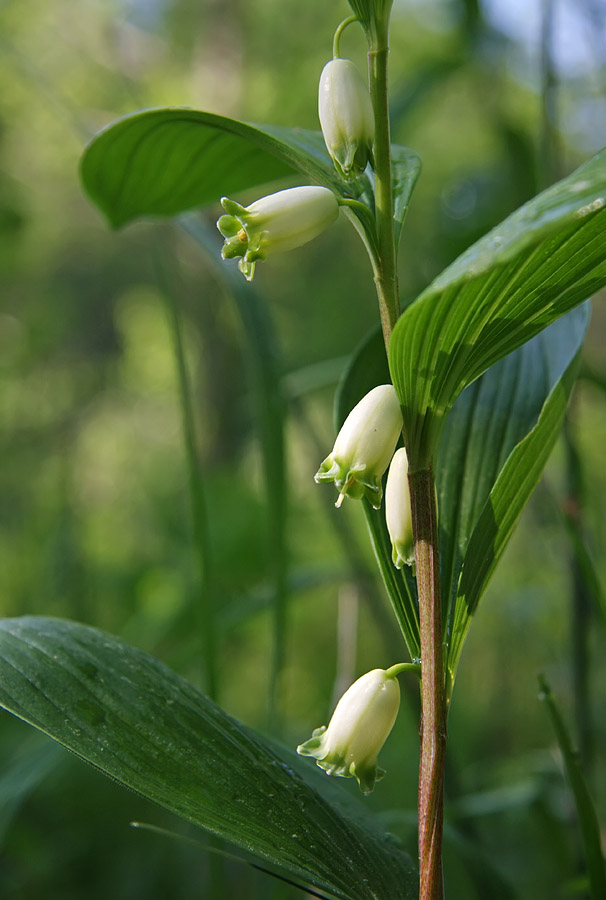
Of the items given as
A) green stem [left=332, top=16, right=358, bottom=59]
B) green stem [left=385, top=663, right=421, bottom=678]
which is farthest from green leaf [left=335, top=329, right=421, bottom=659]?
green stem [left=332, top=16, right=358, bottom=59]

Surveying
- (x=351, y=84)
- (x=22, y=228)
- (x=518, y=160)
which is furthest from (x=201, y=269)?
(x=351, y=84)

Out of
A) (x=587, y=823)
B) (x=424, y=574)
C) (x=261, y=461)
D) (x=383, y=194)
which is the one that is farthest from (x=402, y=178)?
(x=261, y=461)

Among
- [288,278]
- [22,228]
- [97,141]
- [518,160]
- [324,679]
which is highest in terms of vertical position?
[288,278]

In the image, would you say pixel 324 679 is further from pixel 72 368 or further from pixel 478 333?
pixel 72 368

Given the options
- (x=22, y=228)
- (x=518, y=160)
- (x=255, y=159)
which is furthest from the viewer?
(x=22, y=228)

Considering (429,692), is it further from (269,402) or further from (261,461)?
(261,461)

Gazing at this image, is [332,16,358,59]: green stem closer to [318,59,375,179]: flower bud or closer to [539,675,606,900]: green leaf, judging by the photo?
[318,59,375,179]: flower bud
